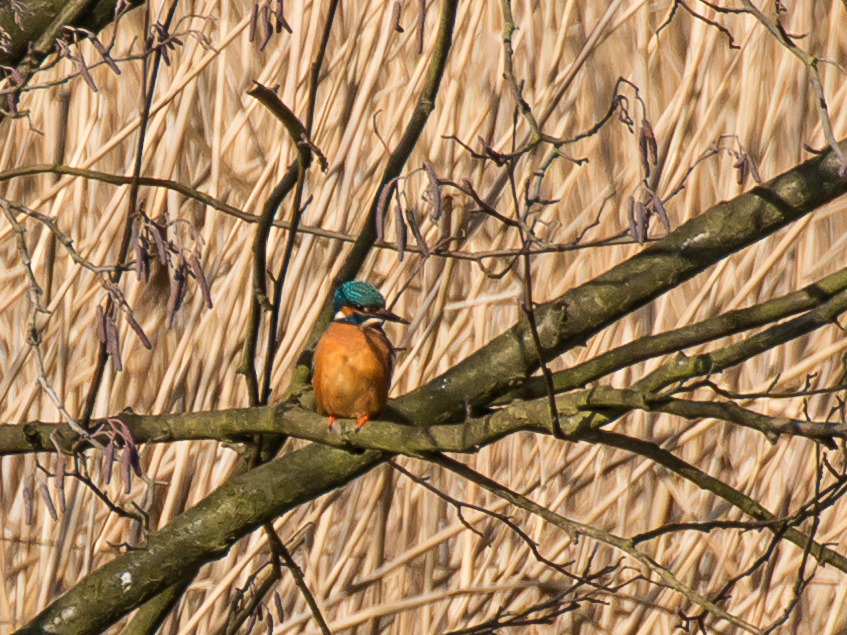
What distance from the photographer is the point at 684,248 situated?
1646mm

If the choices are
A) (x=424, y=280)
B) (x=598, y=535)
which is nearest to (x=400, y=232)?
(x=598, y=535)

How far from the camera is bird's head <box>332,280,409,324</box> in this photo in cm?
186

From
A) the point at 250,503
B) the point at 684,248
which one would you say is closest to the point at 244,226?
the point at 250,503

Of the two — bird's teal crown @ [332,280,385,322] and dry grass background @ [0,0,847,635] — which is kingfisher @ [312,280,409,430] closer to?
bird's teal crown @ [332,280,385,322]

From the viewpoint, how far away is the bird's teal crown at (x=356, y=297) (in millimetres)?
1858

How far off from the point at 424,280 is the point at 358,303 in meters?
0.59

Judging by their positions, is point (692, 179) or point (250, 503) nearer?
point (250, 503)

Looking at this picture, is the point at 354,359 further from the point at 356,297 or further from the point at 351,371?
the point at 356,297

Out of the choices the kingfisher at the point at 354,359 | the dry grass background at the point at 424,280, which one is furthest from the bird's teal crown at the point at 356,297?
the dry grass background at the point at 424,280

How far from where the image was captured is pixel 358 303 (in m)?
1.88

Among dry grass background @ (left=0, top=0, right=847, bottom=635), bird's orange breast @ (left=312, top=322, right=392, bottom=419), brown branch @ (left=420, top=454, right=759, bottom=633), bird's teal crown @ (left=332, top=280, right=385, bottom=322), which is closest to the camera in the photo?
brown branch @ (left=420, top=454, right=759, bottom=633)

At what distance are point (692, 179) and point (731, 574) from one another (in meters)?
1.00

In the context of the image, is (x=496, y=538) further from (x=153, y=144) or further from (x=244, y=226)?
(x=153, y=144)

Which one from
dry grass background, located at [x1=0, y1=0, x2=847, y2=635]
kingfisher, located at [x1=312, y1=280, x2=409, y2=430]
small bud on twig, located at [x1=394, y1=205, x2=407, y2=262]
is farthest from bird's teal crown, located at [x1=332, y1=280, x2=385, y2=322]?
small bud on twig, located at [x1=394, y1=205, x2=407, y2=262]
